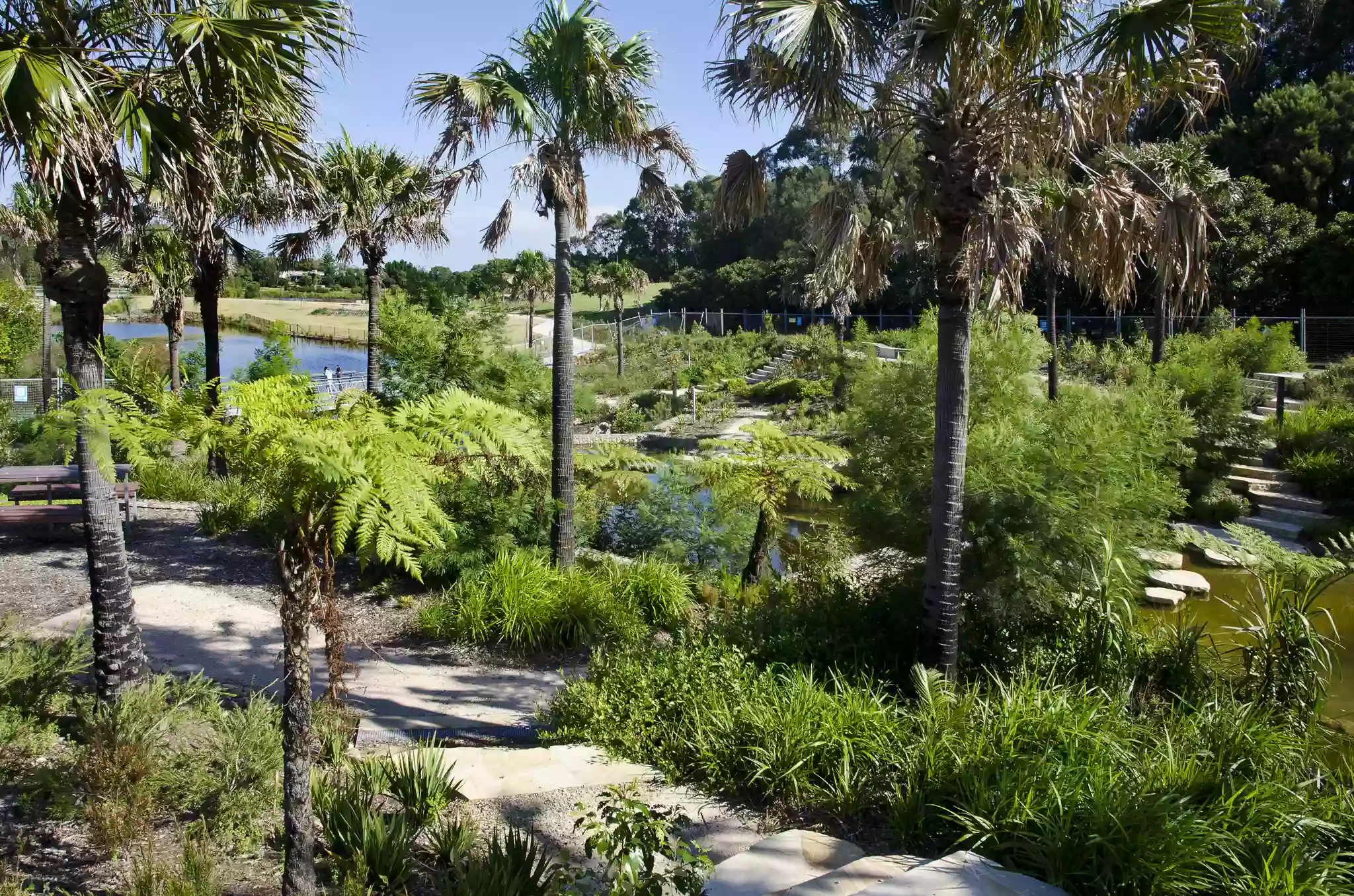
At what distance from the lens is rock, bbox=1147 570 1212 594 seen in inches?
477

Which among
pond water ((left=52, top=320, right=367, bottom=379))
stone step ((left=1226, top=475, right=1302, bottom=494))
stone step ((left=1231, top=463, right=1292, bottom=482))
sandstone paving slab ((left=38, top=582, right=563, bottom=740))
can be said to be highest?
pond water ((left=52, top=320, right=367, bottom=379))

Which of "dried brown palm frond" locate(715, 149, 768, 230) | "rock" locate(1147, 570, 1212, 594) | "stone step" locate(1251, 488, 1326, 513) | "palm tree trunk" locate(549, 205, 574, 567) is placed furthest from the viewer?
"stone step" locate(1251, 488, 1326, 513)

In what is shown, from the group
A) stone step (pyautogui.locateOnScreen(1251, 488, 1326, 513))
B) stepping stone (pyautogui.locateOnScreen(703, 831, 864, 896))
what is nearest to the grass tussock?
stepping stone (pyautogui.locateOnScreen(703, 831, 864, 896))

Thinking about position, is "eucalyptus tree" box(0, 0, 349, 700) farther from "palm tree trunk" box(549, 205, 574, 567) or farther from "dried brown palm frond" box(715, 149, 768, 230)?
"palm tree trunk" box(549, 205, 574, 567)

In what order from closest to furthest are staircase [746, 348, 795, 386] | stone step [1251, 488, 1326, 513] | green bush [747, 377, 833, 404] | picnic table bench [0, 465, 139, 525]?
picnic table bench [0, 465, 139, 525] → stone step [1251, 488, 1326, 513] → green bush [747, 377, 833, 404] → staircase [746, 348, 795, 386]

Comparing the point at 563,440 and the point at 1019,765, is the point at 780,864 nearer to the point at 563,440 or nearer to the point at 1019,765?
the point at 1019,765

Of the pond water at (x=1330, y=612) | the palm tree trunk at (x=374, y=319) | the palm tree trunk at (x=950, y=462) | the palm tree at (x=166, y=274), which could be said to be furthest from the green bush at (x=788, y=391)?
the palm tree trunk at (x=950, y=462)

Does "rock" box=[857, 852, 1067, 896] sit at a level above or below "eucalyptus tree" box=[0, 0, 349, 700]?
below

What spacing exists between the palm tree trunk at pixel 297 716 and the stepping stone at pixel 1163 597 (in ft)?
34.7

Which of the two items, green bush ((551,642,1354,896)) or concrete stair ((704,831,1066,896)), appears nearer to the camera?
concrete stair ((704,831,1066,896))

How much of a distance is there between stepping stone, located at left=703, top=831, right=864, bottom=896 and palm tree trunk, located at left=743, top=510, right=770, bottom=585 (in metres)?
5.23

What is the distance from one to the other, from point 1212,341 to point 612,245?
181 feet

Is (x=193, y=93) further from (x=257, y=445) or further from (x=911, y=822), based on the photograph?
(x=911, y=822)

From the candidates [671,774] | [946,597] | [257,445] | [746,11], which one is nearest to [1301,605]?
[946,597]
